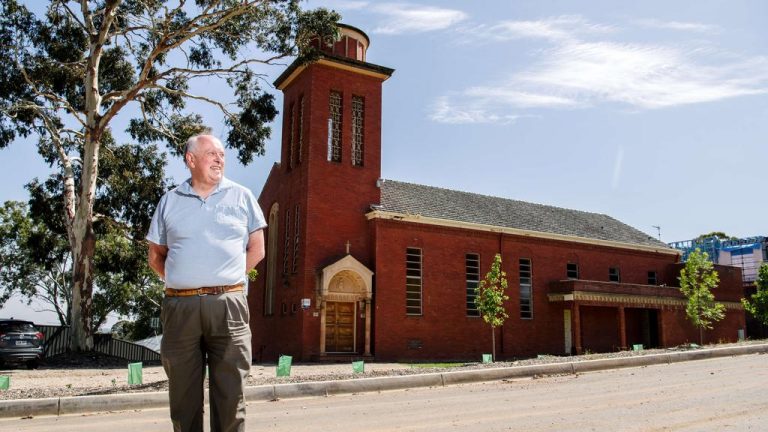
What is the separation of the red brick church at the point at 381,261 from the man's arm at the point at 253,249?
70.0 feet

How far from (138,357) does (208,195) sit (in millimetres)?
29638

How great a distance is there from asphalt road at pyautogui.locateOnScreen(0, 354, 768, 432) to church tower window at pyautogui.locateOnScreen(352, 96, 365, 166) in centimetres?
1805

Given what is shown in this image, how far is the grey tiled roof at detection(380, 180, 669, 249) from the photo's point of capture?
97.0 ft

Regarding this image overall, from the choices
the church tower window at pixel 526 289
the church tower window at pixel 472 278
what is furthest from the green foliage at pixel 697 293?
the church tower window at pixel 472 278

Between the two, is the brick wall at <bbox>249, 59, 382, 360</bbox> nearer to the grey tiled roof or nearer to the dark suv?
the grey tiled roof

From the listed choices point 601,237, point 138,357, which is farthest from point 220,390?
point 601,237

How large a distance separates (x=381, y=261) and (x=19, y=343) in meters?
14.0

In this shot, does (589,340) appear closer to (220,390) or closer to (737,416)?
(737,416)

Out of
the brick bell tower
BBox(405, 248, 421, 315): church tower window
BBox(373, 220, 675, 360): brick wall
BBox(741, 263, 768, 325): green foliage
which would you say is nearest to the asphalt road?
the brick bell tower

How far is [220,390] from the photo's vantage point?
3.42 meters

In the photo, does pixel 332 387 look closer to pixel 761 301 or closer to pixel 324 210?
pixel 324 210

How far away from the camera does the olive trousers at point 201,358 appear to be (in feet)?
11.2

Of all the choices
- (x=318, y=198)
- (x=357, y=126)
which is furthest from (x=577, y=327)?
(x=357, y=126)

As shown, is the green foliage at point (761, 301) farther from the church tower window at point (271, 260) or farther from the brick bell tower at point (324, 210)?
the church tower window at point (271, 260)
